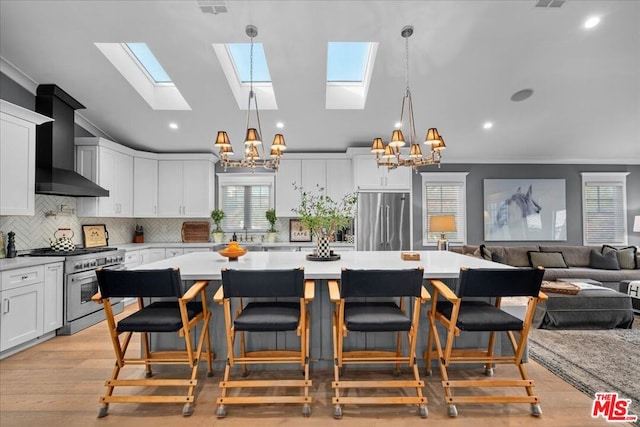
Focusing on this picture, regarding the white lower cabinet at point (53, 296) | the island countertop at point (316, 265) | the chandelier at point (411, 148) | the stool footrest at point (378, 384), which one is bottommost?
the stool footrest at point (378, 384)

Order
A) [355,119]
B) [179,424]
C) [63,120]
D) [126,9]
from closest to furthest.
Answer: [179,424], [126,9], [63,120], [355,119]

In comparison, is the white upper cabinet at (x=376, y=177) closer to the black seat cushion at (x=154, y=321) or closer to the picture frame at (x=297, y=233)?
the picture frame at (x=297, y=233)

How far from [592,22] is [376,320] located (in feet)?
12.8

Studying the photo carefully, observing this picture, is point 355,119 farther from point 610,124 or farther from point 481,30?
point 610,124

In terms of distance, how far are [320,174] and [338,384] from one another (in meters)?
4.22

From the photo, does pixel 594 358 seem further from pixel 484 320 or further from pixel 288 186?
pixel 288 186

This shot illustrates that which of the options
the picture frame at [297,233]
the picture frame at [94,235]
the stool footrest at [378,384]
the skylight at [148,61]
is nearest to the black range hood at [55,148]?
the picture frame at [94,235]

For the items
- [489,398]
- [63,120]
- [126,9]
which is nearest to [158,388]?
[489,398]

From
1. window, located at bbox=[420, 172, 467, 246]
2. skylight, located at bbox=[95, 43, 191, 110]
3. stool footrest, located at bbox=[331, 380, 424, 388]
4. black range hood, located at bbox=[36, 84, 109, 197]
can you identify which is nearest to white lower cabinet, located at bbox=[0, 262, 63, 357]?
black range hood, located at bbox=[36, 84, 109, 197]

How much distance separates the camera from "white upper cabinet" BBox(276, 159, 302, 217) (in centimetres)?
603

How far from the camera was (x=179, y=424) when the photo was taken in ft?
6.95

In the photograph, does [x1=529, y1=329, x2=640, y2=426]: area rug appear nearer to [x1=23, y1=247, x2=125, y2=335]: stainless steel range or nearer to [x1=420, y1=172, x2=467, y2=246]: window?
[x1=420, y1=172, x2=467, y2=246]: window

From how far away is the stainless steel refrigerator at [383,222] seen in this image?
5.48 m

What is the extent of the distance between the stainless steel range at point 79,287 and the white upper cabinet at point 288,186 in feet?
9.09
